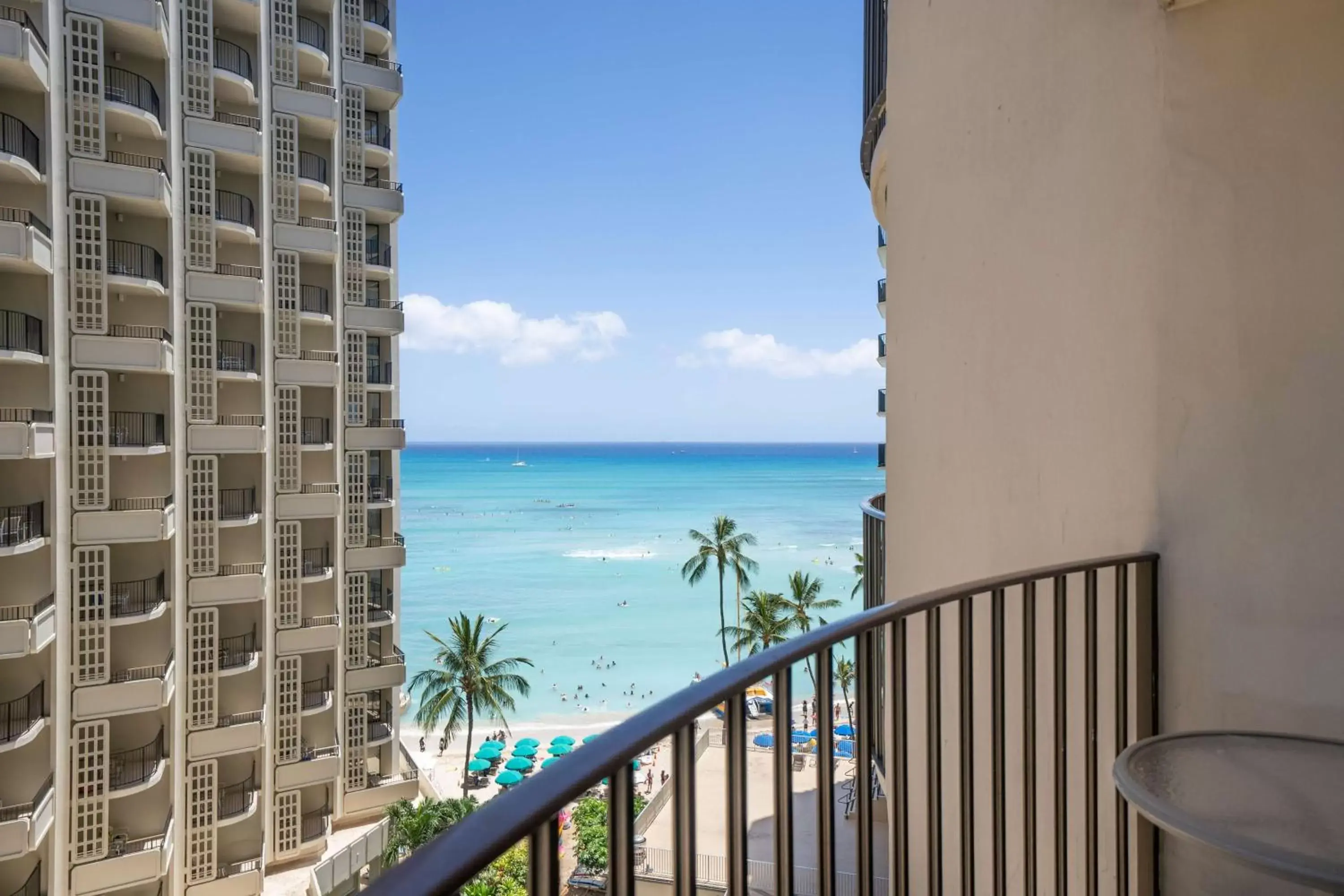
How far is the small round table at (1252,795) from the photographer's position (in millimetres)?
1125

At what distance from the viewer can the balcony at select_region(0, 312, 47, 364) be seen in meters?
9.45

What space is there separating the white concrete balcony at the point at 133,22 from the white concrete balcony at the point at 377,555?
8.18m

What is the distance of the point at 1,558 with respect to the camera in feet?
31.4

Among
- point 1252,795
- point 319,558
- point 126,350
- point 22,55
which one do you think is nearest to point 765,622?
point 319,558

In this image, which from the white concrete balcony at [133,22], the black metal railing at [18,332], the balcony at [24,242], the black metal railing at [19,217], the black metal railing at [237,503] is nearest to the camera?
the balcony at [24,242]

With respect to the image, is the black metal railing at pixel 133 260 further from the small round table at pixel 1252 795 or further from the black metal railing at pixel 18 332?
the small round table at pixel 1252 795

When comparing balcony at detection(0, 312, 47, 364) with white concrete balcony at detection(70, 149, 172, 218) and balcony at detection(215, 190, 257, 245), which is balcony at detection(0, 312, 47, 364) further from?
balcony at detection(215, 190, 257, 245)

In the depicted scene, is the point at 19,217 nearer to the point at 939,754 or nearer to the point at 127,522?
the point at 127,522

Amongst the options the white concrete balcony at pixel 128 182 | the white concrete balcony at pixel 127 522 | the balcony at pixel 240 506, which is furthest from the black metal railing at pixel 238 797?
the white concrete balcony at pixel 128 182

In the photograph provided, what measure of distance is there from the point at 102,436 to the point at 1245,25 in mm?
12195

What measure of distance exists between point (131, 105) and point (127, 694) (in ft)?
25.7

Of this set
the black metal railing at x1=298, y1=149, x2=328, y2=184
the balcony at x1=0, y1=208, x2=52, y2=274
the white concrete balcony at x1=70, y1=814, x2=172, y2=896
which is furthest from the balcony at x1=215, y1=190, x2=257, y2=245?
the white concrete balcony at x1=70, y1=814, x2=172, y2=896

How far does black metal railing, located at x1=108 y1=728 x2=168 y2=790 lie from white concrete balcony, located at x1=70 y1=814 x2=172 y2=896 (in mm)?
758

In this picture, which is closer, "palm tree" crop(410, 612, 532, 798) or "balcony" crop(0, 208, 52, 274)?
"balcony" crop(0, 208, 52, 274)
